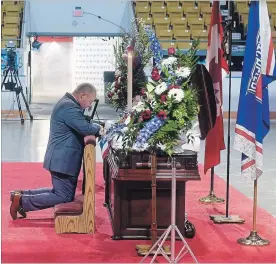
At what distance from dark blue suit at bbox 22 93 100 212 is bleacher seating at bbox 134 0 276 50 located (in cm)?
1359

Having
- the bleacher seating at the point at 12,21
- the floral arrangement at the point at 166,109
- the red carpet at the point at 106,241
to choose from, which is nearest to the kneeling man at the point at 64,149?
the red carpet at the point at 106,241

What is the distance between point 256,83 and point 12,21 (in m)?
16.5

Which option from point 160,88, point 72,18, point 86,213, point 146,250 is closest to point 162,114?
point 160,88

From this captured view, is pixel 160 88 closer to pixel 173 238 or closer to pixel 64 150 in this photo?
pixel 173 238

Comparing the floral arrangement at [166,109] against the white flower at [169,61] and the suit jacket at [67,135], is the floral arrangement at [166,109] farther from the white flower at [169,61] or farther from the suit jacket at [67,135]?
the suit jacket at [67,135]

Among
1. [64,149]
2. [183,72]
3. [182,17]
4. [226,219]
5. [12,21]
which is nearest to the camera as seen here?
[183,72]

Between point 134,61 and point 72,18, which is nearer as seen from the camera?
point 134,61

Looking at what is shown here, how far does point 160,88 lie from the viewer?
5.20 meters

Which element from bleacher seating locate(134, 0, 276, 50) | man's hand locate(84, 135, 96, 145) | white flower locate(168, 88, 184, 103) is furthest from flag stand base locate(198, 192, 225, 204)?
bleacher seating locate(134, 0, 276, 50)

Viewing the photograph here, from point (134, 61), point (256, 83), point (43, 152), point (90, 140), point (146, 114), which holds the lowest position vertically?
point (43, 152)

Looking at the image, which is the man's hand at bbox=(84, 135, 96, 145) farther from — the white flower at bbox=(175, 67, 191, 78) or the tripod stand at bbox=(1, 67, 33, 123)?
the tripod stand at bbox=(1, 67, 33, 123)

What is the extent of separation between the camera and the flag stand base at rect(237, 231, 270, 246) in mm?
5543

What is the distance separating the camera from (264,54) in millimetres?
5492

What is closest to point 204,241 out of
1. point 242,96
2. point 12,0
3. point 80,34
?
point 242,96
